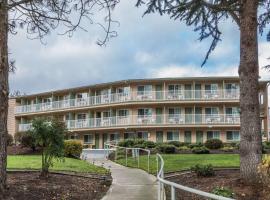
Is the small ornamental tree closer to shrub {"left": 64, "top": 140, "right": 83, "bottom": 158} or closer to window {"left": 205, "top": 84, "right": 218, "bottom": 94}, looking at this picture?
shrub {"left": 64, "top": 140, "right": 83, "bottom": 158}

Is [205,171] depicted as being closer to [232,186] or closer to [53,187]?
[232,186]

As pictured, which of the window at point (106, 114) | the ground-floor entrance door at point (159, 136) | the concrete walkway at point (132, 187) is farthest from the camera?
the window at point (106, 114)

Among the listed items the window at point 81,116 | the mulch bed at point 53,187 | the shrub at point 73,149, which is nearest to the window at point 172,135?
the window at point 81,116

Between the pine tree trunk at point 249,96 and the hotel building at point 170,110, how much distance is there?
138 ft

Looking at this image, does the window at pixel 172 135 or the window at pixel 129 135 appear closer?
the window at pixel 172 135

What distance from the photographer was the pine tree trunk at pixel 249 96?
12.8 metres

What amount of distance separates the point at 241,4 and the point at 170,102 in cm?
4311

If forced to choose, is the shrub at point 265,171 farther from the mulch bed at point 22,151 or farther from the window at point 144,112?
the window at point 144,112

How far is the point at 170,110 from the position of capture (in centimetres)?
5806

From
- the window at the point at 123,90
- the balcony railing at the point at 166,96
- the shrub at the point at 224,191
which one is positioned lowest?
the shrub at the point at 224,191

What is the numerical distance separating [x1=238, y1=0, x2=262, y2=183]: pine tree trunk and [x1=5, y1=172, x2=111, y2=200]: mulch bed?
3.90 metres

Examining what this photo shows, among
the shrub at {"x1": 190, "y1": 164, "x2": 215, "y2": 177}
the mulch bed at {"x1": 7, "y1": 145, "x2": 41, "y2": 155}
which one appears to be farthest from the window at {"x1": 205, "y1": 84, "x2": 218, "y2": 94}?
the shrub at {"x1": 190, "y1": 164, "x2": 215, "y2": 177}

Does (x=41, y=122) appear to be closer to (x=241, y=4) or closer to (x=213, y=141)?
(x=241, y=4)

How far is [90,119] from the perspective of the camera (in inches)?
2424
